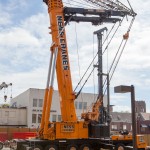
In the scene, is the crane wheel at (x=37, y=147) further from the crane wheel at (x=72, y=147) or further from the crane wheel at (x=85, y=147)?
the crane wheel at (x=85, y=147)

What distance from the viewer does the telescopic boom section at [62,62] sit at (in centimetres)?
2511

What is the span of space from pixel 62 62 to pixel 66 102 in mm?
2908

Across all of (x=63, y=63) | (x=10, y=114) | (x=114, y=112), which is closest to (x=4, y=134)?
(x=10, y=114)

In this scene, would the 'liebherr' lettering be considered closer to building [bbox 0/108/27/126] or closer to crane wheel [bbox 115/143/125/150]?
crane wheel [bbox 115/143/125/150]

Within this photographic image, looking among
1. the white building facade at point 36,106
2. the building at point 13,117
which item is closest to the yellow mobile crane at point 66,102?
the white building facade at point 36,106

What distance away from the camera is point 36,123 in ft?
227

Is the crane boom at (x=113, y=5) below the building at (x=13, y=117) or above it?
above

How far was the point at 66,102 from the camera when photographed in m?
25.2

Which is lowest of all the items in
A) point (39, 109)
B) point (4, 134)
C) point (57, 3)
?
point (4, 134)

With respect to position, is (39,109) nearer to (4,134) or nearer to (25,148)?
(4,134)

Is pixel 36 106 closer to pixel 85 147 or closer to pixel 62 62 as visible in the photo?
pixel 62 62

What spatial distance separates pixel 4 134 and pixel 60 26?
3172cm

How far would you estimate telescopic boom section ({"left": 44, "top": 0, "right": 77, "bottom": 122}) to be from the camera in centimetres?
2511

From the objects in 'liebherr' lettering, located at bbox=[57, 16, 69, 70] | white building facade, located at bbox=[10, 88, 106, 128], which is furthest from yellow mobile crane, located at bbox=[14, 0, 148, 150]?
white building facade, located at bbox=[10, 88, 106, 128]
